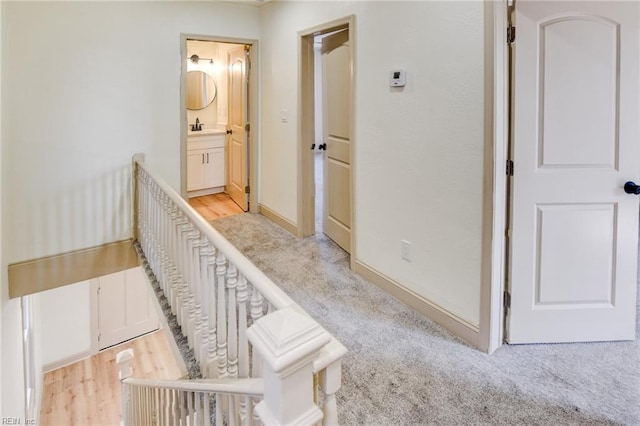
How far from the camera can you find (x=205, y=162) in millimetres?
5977

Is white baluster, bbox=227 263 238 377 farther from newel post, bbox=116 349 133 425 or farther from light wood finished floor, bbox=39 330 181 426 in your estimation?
light wood finished floor, bbox=39 330 181 426

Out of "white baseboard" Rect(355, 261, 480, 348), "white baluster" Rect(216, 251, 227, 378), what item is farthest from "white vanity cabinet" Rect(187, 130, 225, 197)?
"white baluster" Rect(216, 251, 227, 378)

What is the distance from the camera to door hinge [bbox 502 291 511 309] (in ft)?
7.59

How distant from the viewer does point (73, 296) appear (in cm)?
603

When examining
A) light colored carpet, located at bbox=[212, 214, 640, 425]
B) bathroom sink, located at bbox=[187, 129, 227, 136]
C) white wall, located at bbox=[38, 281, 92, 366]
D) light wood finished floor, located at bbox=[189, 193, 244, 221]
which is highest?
bathroom sink, located at bbox=[187, 129, 227, 136]

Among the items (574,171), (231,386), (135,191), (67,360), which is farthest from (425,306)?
(67,360)

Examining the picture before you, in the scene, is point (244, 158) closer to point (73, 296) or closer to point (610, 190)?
point (73, 296)

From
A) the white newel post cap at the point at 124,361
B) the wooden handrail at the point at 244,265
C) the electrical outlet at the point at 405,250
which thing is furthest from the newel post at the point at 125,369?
the electrical outlet at the point at 405,250

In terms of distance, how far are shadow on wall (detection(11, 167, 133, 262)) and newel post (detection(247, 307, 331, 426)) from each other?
341 cm

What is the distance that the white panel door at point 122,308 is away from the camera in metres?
6.28

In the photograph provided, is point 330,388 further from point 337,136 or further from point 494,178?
point 337,136

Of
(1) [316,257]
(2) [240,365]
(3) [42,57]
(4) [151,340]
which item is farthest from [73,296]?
(2) [240,365]

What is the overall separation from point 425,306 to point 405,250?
0.39m

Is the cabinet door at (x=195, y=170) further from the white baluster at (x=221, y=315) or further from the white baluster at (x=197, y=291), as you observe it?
the white baluster at (x=221, y=315)
